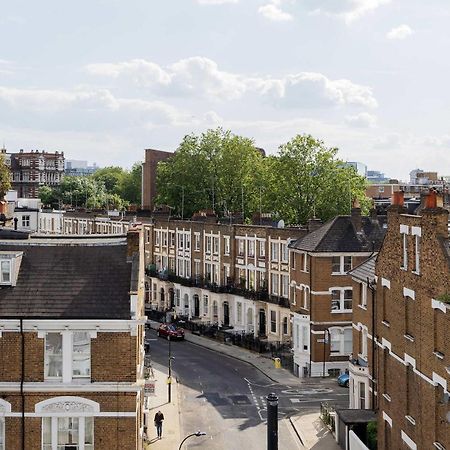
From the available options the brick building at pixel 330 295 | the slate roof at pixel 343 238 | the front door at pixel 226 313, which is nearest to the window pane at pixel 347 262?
the brick building at pixel 330 295

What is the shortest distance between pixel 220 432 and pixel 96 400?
48.7 ft

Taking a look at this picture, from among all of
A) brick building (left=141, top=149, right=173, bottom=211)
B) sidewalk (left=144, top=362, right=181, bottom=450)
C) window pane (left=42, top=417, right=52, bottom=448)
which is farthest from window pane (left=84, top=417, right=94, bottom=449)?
brick building (left=141, top=149, right=173, bottom=211)

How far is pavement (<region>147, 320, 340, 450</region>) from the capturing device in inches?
1555

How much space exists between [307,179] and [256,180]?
1420 cm

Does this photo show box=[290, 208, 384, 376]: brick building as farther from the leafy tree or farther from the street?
the leafy tree

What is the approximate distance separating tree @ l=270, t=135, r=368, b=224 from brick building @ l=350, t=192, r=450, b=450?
2007 inches

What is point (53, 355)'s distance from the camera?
2809 centimetres

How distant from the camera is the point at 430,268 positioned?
87.9 ft

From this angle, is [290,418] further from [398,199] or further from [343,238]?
[398,199]

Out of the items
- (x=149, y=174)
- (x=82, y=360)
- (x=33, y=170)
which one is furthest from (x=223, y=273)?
(x=33, y=170)

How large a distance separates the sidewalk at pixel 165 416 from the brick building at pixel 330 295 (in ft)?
34.5

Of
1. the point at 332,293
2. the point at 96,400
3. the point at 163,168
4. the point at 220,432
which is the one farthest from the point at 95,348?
the point at 163,168

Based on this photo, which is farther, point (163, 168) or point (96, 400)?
point (163, 168)

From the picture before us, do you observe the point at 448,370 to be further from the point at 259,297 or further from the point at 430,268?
the point at 259,297
